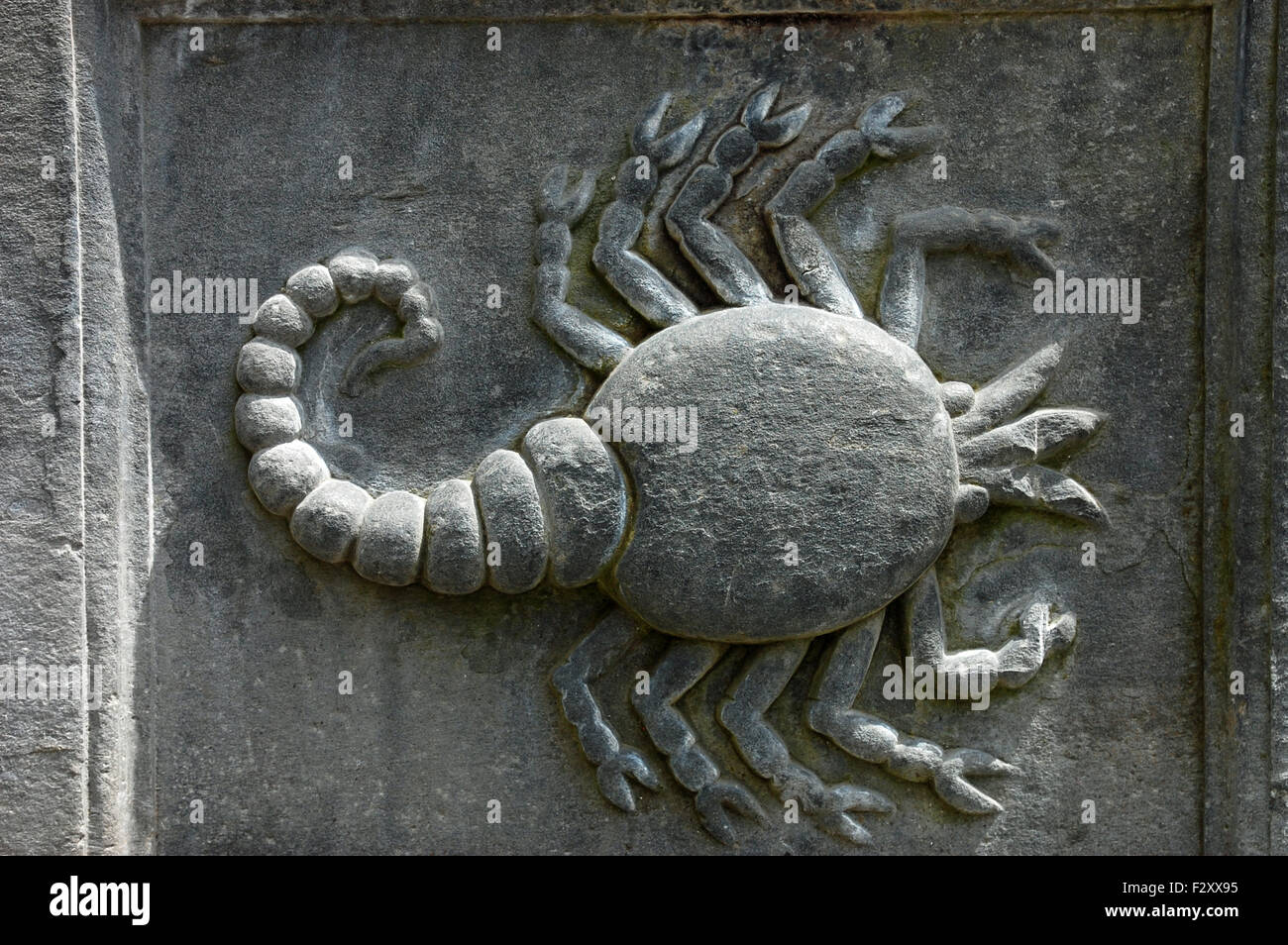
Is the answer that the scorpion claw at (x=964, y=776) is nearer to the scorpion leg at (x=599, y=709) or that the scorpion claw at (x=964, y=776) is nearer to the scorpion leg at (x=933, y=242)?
the scorpion leg at (x=599, y=709)

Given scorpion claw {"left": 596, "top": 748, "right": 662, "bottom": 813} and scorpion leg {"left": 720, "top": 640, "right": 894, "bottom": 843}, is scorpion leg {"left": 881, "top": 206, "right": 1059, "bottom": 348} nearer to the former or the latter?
scorpion leg {"left": 720, "top": 640, "right": 894, "bottom": 843}

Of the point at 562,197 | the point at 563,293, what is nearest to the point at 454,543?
the point at 563,293

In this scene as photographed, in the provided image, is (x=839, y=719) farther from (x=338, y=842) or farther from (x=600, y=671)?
(x=338, y=842)

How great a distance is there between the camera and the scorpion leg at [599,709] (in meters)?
3.51

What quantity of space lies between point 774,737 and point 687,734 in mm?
244

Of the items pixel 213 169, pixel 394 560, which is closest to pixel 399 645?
pixel 394 560

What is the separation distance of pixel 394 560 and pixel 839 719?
130 cm

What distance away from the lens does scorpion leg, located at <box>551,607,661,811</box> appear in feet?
11.5

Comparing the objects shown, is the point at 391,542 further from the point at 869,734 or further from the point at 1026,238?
the point at 1026,238

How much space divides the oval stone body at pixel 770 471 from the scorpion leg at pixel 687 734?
0.19 meters

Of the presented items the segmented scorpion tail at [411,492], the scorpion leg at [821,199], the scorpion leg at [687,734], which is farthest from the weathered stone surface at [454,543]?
the scorpion leg at [821,199]

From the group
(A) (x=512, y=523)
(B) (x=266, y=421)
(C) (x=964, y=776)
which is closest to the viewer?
(A) (x=512, y=523)

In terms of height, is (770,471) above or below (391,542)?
above

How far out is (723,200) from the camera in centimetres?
355
